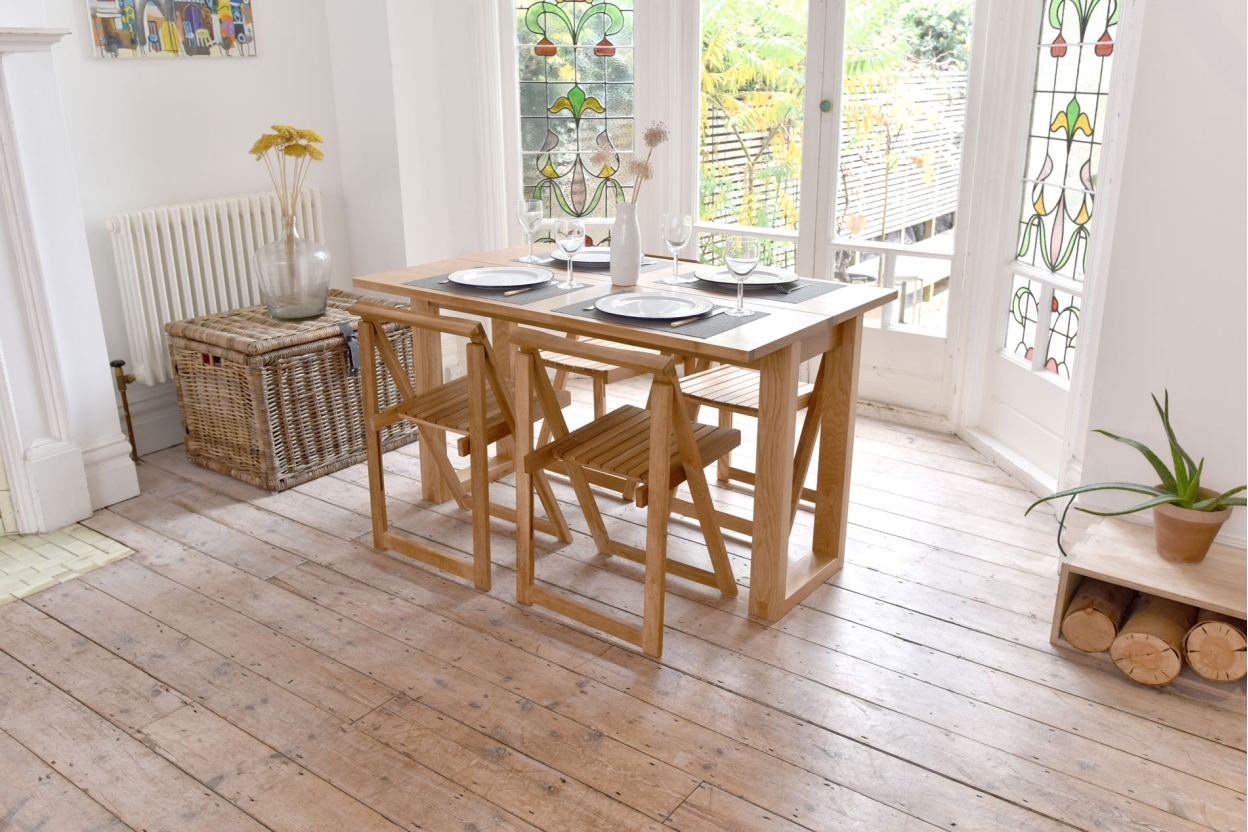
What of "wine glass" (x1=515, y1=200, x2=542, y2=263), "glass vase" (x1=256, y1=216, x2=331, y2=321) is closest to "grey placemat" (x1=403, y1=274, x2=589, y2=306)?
"wine glass" (x1=515, y1=200, x2=542, y2=263)

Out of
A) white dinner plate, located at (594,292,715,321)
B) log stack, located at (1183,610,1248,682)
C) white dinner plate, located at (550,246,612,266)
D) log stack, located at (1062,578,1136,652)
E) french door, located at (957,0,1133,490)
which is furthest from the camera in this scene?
white dinner plate, located at (550,246,612,266)

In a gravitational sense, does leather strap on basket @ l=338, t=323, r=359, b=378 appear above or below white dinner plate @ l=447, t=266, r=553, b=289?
below

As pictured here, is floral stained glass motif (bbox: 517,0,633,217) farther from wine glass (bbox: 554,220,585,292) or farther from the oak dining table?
the oak dining table

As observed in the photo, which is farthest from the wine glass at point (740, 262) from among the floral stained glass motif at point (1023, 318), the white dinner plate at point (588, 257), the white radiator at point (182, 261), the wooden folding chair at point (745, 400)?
the white radiator at point (182, 261)

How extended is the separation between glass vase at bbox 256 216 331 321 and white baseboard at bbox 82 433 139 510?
70cm

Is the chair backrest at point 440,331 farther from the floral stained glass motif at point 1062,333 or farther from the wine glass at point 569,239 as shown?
the floral stained glass motif at point 1062,333

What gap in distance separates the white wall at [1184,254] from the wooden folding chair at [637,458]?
1.05 meters

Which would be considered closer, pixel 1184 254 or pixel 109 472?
pixel 1184 254

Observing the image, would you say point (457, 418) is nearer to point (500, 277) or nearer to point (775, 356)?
point (500, 277)

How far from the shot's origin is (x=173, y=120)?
3748 millimetres

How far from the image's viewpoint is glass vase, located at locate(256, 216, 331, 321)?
3594 mm

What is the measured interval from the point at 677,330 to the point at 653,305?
0.23 meters

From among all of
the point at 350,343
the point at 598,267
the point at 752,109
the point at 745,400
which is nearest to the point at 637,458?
the point at 745,400

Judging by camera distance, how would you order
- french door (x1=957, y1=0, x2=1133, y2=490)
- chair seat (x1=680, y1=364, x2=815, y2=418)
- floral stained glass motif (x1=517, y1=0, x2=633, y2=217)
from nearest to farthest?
chair seat (x1=680, y1=364, x2=815, y2=418)
french door (x1=957, y1=0, x2=1133, y2=490)
floral stained glass motif (x1=517, y1=0, x2=633, y2=217)
